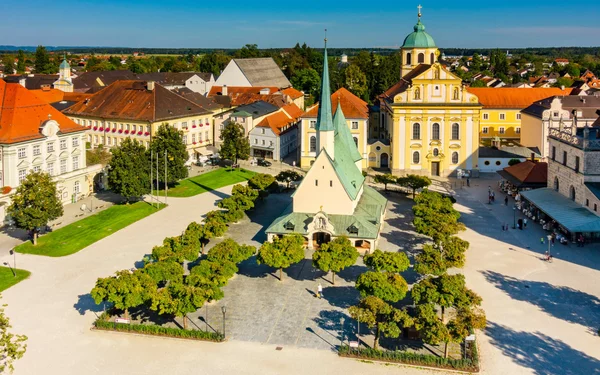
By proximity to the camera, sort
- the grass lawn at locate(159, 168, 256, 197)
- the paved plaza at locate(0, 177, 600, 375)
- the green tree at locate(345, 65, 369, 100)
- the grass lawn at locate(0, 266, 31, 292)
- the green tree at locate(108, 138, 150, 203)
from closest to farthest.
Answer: the paved plaza at locate(0, 177, 600, 375) → the grass lawn at locate(0, 266, 31, 292) → the green tree at locate(108, 138, 150, 203) → the grass lawn at locate(159, 168, 256, 197) → the green tree at locate(345, 65, 369, 100)

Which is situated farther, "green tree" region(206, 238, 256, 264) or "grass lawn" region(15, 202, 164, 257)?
"grass lawn" region(15, 202, 164, 257)

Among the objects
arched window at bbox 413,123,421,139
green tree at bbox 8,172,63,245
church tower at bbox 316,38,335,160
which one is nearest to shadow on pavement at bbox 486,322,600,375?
church tower at bbox 316,38,335,160

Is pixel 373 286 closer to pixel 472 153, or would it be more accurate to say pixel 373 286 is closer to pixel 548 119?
pixel 472 153

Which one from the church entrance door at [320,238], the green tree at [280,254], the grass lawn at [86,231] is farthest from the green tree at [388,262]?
the grass lawn at [86,231]

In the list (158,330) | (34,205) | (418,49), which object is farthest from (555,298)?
(418,49)

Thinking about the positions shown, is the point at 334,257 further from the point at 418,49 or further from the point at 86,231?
the point at 418,49

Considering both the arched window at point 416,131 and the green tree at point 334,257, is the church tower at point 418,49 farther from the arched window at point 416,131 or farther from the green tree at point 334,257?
the green tree at point 334,257

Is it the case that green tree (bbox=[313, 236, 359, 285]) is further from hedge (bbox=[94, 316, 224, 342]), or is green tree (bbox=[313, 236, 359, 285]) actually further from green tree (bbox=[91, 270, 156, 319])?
green tree (bbox=[91, 270, 156, 319])
